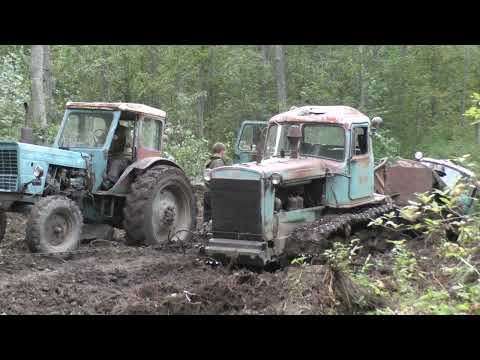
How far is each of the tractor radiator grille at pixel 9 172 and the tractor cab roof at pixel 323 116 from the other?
386 cm

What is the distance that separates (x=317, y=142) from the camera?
34.7ft

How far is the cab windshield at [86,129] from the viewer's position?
36.9 ft

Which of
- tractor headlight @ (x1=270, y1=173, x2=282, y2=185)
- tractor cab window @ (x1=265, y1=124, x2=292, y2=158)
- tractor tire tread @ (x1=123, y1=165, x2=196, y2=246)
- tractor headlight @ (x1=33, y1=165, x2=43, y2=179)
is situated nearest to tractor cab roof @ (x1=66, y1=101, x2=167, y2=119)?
tractor tire tread @ (x1=123, y1=165, x2=196, y2=246)

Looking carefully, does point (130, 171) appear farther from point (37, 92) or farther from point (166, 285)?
point (37, 92)

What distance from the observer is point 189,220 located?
11.9 meters

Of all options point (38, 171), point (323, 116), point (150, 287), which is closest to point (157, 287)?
point (150, 287)

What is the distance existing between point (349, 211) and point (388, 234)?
864 millimetres

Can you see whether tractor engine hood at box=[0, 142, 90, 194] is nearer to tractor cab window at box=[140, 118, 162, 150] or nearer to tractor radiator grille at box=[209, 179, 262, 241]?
tractor cab window at box=[140, 118, 162, 150]

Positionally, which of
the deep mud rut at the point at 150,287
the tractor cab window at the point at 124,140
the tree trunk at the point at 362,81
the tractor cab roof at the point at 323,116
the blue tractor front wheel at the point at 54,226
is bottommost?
the deep mud rut at the point at 150,287

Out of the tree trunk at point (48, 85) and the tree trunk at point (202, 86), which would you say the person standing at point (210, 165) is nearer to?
the tree trunk at point (48, 85)

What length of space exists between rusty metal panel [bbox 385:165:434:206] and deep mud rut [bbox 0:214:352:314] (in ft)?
13.6

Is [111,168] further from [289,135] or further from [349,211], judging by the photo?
[349,211]

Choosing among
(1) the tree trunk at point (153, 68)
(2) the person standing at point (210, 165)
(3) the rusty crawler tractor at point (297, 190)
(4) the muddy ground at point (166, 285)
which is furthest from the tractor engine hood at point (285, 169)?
(1) the tree trunk at point (153, 68)
